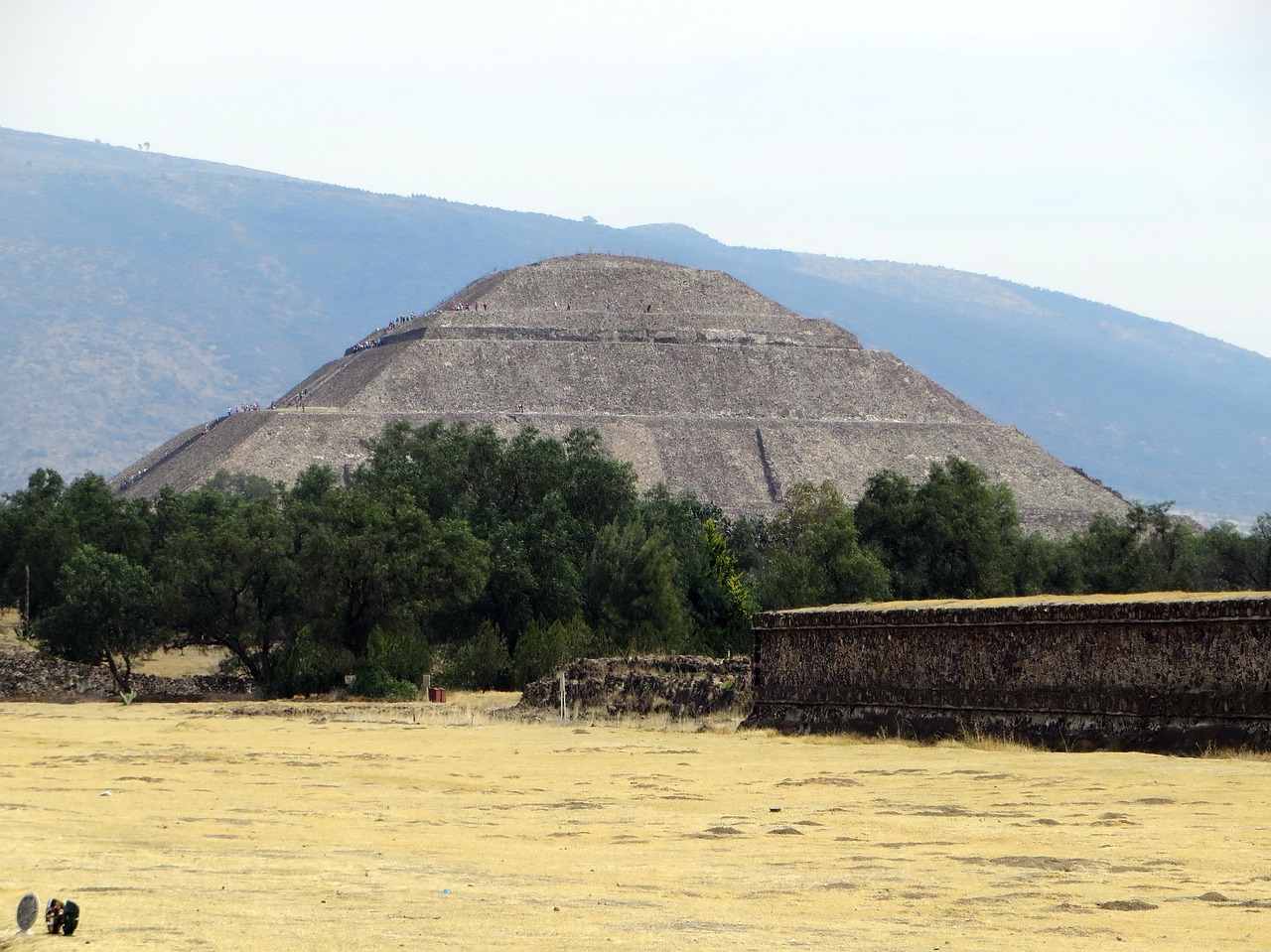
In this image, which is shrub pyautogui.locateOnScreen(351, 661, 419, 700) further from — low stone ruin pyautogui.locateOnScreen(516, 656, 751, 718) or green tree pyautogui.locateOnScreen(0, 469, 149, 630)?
green tree pyautogui.locateOnScreen(0, 469, 149, 630)

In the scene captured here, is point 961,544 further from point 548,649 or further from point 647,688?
point 647,688

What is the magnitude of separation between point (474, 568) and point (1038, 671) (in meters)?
24.5

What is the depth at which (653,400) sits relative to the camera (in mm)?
114562

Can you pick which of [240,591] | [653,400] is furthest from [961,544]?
[653,400]

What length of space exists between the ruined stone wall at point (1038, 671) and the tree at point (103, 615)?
69.6 feet

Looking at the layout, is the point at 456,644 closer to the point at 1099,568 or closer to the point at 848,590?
the point at 848,590

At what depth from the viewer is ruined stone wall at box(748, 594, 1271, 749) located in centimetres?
2256

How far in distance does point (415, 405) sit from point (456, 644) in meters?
60.6

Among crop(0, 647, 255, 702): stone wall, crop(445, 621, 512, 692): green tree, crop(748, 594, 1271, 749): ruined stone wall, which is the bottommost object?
crop(0, 647, 255, 702): stone wall

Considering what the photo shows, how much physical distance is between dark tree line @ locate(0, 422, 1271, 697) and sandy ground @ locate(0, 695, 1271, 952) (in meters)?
18.9

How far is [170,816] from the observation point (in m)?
17.9

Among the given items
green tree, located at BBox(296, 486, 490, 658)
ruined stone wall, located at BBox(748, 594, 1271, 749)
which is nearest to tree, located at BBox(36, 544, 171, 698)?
green tree, located at BBox(296, 486, 490, 658)

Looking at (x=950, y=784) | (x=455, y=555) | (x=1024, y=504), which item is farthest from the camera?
(x=1024, y=504)

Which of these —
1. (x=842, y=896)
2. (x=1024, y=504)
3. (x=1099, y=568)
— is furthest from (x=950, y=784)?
(x=1024, y=504)
